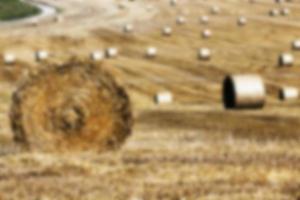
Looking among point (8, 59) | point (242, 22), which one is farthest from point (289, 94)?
point (242, 22)

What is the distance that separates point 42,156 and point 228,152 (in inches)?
136

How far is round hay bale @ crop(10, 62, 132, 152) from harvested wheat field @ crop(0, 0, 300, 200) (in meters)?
0.02

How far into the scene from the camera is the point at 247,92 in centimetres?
1933

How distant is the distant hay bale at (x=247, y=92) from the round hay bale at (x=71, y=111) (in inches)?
167

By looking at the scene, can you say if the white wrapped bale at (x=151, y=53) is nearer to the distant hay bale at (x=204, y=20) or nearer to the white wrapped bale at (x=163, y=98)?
the white wrapped bale at (x=163, y=98)

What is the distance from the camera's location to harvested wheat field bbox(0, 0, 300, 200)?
530 inches

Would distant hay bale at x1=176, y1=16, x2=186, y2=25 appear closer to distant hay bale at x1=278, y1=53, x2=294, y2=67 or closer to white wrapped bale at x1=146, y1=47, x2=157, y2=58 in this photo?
white wrapped bale at x1=146, y1=47, x2=157, y2=58

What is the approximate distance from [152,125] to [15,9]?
4112 cm

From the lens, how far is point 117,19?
48875 mm

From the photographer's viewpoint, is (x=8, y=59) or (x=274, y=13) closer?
(x=8, y=59)

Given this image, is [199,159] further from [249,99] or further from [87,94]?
[249,99]

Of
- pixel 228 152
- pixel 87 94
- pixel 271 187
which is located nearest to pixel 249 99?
pixel 228 152

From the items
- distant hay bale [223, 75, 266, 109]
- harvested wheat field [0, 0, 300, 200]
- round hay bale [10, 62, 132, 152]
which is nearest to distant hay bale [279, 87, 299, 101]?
harvested wheat field [0, 0, 300, 200]

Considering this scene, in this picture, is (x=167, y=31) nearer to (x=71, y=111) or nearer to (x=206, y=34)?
(x=206, y=34)
